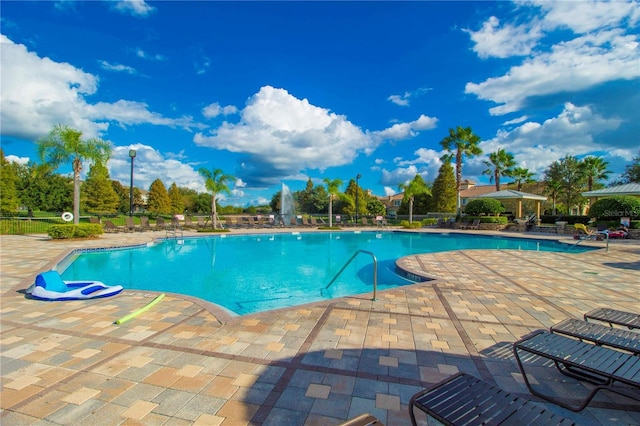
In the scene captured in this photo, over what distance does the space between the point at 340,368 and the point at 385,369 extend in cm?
41

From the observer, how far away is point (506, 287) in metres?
5.90

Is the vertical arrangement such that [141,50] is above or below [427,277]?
above

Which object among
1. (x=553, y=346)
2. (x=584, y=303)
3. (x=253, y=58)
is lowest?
(x=584, y=303)

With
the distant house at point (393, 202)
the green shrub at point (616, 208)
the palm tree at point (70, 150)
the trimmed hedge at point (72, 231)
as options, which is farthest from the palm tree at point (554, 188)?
the palm tree at point (70, 150)

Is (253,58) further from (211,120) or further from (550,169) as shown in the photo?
(550,169)

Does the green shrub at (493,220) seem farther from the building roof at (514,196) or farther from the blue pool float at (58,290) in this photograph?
the blue pool float at (58,290)

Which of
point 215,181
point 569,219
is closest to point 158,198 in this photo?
point 215,181

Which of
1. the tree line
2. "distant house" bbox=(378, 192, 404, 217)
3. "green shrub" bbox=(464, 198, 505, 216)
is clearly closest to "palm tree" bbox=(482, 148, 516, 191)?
the tree line

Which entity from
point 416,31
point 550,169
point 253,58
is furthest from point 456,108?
point 550,169

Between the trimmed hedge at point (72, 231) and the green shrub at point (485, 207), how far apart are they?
80.3 feet

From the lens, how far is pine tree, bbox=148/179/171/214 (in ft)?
133

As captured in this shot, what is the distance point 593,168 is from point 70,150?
4027cm

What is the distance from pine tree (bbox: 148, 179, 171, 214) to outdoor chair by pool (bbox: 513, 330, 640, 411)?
4441 centimetres

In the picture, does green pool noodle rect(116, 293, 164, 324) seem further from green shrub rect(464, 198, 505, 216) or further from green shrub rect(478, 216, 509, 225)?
green shrub rect(464, 198, 505, 216)
